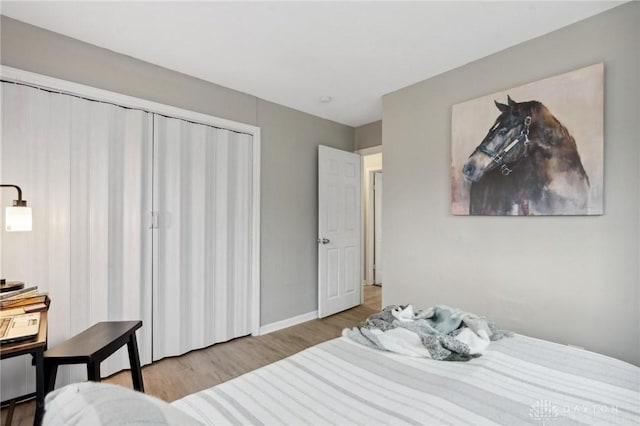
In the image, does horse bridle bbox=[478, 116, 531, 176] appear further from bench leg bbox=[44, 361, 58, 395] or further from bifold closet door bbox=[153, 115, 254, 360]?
bench leg bbox=[44, 361, 58, 395]

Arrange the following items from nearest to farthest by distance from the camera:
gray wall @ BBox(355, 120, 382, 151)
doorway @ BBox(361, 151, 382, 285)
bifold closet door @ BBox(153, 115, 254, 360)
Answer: bifold closet door @ BBox(153, 115, 254, 360) → gray wall @ BBox(355, 120, 382, 151) → doorway @ BBox(361, 151, 382, 285)

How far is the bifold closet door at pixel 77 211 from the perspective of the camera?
6.24 feet

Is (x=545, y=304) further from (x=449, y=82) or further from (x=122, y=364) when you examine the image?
(x=122, y=364)

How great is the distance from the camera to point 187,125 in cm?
264

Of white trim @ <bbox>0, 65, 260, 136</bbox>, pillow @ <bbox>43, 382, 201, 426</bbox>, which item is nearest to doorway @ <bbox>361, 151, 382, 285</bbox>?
white trim @ <bbox>0, 65, 260, 136</bbox>

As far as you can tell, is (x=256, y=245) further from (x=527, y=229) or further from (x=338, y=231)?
(x=527, y=229)

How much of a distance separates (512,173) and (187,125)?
105 inches

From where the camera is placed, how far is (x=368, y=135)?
4012 mm

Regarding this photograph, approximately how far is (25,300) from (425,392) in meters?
2.16

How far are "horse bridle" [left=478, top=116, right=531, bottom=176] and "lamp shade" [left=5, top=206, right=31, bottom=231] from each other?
3.00 metres

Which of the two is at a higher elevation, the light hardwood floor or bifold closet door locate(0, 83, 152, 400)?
bifold closet door locate(0, 83, 152, 400)

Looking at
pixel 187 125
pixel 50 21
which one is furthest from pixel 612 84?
pixel 50 21

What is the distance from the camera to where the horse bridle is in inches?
81.0

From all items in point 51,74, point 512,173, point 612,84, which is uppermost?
point 51,74
